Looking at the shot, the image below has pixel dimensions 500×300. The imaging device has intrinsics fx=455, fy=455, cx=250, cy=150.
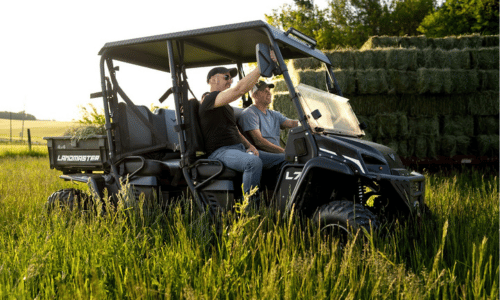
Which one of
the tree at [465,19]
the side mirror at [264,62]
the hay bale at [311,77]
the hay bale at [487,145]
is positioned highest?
the tree at [465,19]

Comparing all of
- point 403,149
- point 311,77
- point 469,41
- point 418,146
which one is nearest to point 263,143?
point 311,77

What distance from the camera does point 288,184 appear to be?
3.66m

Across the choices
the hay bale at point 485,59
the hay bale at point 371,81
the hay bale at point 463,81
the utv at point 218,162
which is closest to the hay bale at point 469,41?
the hay bale at point 485,59

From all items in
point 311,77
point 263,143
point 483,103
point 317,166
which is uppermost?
point 311,77

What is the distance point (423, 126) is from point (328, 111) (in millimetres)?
6417

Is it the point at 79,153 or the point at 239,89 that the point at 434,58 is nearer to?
the point at 239,89

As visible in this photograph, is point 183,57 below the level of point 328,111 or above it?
above

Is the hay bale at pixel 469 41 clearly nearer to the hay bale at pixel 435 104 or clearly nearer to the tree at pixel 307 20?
the hay bale at pixel 435 104

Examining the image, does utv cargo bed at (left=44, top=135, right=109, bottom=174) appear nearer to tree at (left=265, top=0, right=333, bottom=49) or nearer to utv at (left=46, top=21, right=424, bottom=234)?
utv at (left=46, top=21, right=424, bottom=234)

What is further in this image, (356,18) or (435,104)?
(356,18)

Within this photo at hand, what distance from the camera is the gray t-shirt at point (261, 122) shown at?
4758mm

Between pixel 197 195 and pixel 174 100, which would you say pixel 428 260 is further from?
pixel 174 100

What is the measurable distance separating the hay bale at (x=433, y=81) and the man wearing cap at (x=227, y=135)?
6.30m

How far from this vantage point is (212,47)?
479 cm
